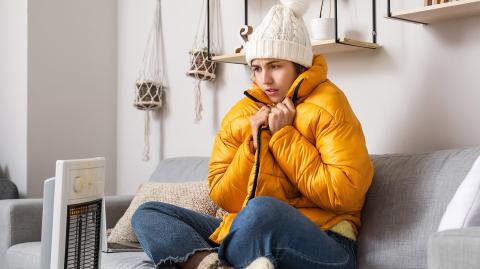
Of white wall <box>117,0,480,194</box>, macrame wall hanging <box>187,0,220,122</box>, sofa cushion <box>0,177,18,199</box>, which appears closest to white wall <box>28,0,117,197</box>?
sofa cushion <box>0,177,18,199</box>

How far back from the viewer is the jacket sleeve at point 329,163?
1.94 m

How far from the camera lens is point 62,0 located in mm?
3775

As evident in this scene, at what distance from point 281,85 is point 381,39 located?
0.53m

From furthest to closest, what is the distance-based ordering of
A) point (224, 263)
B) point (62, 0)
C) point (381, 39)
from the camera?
point (62, 0) → point (381, 39) → point (224, 263)

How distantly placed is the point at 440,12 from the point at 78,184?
53.7 inches

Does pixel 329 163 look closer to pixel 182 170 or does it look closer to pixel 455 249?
pixel 455 249

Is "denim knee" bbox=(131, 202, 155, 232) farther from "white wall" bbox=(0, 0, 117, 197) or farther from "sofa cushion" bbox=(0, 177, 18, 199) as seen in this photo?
"white wall" bbox=(0, 0, 117, 197)

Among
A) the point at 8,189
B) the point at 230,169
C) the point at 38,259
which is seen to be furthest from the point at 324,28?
the point at 8,189

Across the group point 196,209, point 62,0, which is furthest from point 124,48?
point 196,209

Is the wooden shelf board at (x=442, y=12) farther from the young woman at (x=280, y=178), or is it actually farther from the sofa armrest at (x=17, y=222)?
the sofa armrest at (x=17, y=222)

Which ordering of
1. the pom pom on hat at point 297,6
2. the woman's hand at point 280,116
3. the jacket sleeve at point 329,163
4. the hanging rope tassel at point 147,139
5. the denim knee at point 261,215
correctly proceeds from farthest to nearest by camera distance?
the hanging rope tassel at point 147,139 → the pom pom on hat at point 297,6 → the woman's hand at point 280,116 → the jacket sleeve at point 329,163 → the denim knee at point 261,215

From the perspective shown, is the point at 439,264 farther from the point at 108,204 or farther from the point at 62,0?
the point at 62,0

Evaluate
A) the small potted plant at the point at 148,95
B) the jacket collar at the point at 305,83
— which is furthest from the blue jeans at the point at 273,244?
the small potted plant at the point at 148,95

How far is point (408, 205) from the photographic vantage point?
2.02 meters
